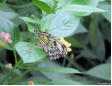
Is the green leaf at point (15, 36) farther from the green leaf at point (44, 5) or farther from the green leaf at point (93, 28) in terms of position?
the green leaf at point (93, 28)

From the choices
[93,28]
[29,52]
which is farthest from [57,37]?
[93,28]

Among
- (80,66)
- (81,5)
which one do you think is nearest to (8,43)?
(81,5)

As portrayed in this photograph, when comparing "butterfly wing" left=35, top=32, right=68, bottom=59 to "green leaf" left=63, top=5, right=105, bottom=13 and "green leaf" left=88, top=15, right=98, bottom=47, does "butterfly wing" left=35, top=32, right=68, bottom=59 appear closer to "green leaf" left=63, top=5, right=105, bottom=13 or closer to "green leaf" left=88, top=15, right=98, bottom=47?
"green leaf" left=63, top=5, right=105, bottom=13

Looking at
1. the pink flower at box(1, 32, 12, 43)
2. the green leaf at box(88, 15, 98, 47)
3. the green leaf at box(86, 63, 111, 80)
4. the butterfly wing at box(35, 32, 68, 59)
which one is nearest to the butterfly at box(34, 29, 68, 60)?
the butterfly wing at box(35, 32, 68, 59)

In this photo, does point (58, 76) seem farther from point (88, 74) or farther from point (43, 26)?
point (43, 26)

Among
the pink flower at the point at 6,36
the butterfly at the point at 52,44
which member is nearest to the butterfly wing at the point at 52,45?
the butterfly at the point at 52,44

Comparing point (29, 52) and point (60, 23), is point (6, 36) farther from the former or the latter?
point (60, 23)

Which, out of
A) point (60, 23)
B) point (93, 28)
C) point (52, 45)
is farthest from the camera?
point (93, 28)
